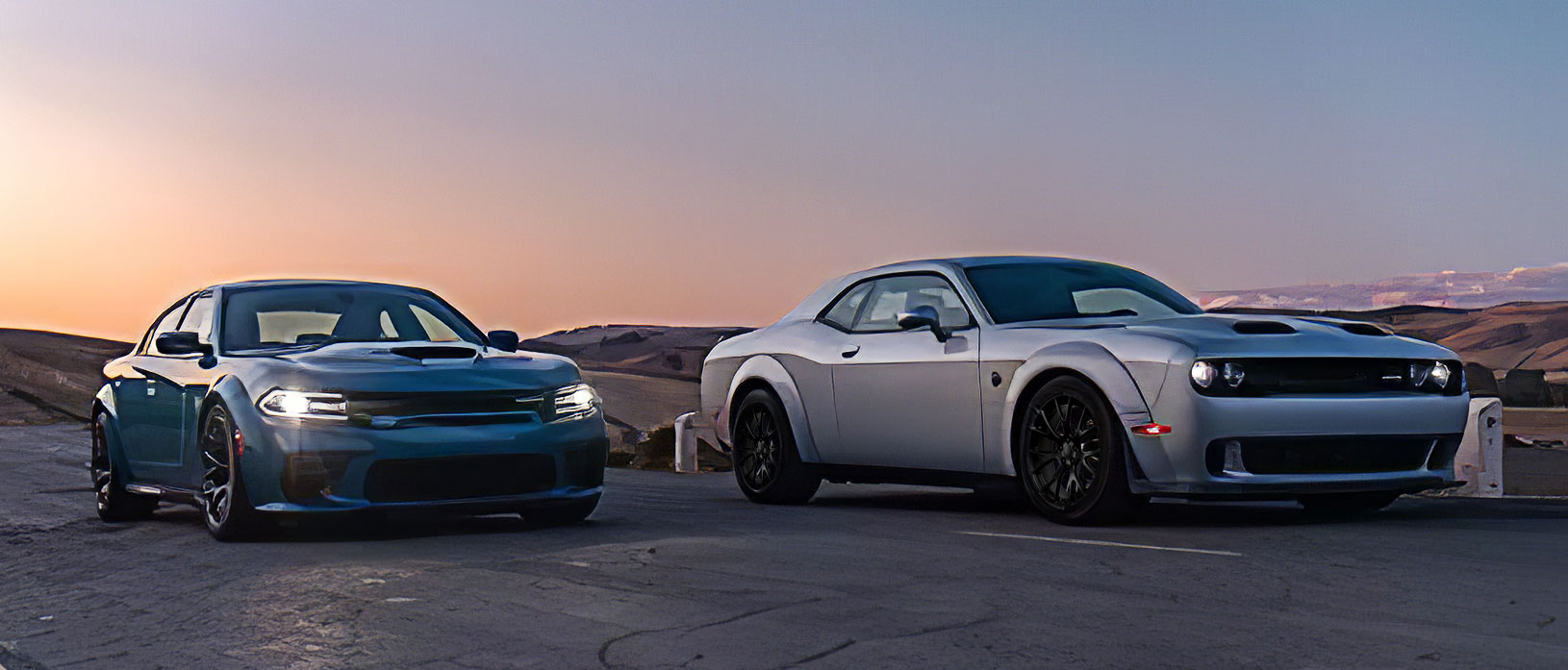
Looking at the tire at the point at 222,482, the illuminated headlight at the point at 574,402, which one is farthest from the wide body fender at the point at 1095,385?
the tire at the point at 222,482

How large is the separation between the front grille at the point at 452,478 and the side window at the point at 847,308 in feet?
7.86

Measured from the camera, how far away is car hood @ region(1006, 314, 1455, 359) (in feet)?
23.4

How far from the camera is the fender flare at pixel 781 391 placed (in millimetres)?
9477

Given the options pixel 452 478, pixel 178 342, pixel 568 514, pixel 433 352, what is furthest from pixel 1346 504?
pixel 178 342

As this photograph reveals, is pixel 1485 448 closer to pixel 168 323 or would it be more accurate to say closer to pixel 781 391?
pixel 781 391

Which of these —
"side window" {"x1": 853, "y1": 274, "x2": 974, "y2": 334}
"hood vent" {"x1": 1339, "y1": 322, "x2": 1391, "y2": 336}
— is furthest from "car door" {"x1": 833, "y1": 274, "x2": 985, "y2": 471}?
"hood vent" {"x1": 1339, "y1": 322, "x2": 1391, "y2": 336}

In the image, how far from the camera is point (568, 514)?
847 cm

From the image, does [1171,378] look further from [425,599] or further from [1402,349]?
[425,599]

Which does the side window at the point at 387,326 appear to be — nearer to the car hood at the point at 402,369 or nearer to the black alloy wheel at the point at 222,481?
the car hood at the point at 402,369

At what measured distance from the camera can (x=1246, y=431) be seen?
704cm

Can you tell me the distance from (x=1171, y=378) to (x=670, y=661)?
3586mm

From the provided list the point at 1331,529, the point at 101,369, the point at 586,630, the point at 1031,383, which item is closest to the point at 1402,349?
the point at 1331,529

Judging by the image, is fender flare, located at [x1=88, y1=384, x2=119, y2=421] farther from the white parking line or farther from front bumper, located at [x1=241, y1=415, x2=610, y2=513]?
the white parking line

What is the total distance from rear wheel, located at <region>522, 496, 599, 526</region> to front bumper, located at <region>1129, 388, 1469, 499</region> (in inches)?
115
